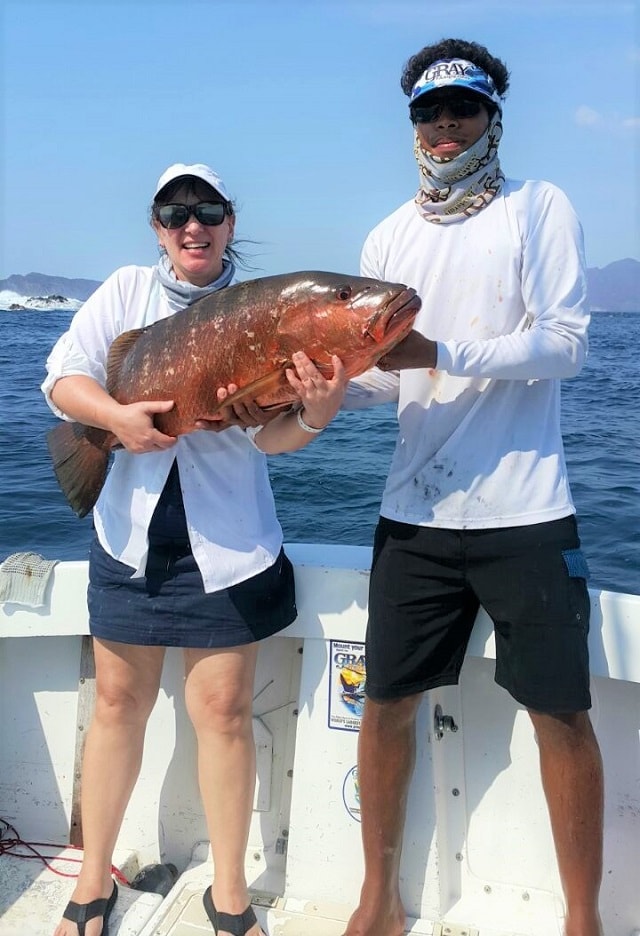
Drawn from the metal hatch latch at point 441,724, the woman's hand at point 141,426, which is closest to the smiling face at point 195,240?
the woman's hand at point 141,426

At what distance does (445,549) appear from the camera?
9.37 ft

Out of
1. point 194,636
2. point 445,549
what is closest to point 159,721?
point 194,636

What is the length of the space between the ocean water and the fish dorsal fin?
5580 millimetres

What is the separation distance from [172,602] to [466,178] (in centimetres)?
178

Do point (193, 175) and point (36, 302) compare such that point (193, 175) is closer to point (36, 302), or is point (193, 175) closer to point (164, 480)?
point (164, 480)

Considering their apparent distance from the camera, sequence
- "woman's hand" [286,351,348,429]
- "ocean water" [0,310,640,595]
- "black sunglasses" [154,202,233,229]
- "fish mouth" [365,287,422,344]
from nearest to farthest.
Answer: "fish mouth" [365,287,422,344] → "woman's hand" [286,351,348,429] → "black sunglasses" [154,202,233,229] → "ocean water" [0,310,640,595]

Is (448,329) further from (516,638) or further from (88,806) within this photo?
(88,806)

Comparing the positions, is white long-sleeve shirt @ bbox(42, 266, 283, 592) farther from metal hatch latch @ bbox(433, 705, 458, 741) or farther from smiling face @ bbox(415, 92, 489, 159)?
smiling face @ bbox(415, 92, 489, 159)

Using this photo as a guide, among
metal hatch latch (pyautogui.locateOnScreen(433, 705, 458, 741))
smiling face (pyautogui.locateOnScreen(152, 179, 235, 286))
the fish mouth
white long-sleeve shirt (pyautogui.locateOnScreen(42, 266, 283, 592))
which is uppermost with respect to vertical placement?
smiling face (pyautogui.locateOnScreen(152, 179, 235, 286))

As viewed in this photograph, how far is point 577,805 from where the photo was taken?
8.86 ft

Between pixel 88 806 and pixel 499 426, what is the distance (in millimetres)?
2006

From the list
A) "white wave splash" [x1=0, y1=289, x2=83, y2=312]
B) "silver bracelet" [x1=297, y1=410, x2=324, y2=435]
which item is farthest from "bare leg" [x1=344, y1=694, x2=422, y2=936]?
"white wave splash" [x1=0, y1=289, x2=83, y2=312]

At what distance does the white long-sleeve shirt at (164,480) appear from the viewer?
9.66 feet

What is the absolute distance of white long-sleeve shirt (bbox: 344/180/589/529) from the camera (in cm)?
266
